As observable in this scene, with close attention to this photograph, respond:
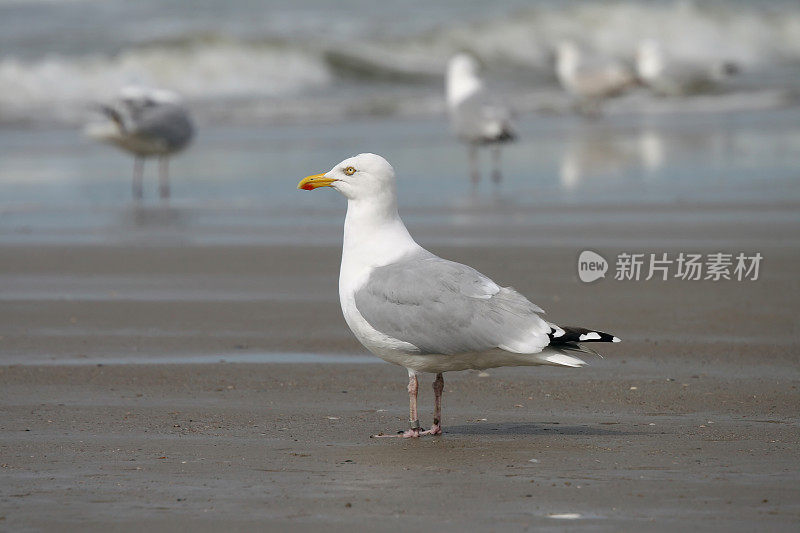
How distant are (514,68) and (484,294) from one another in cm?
2565

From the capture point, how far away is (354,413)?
6.00 meters

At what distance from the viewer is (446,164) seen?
16.0 metres

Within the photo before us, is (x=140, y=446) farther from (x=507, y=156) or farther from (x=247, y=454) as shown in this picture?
(x=507, y=156)

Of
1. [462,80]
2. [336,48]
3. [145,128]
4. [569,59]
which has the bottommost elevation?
[145,128]

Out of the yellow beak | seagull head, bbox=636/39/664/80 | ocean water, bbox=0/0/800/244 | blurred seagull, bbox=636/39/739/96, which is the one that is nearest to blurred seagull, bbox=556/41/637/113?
ocean water, bbox=0/0/800/244

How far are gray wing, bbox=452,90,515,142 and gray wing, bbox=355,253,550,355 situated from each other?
9.83 meters

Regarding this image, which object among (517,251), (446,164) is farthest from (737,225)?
(446,164)

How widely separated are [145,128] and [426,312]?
32.8 ft

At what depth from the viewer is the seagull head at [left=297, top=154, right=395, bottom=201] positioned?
19.2 feet

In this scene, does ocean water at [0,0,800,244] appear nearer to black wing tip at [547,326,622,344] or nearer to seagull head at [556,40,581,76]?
seagull head at [556,40,581,76]

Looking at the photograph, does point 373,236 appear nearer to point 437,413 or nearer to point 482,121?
point 437,413

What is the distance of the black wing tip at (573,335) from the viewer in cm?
509

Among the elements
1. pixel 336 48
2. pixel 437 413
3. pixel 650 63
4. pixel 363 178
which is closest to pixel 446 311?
pixel 437 413

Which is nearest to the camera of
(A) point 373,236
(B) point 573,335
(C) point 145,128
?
(B) point 573,335
